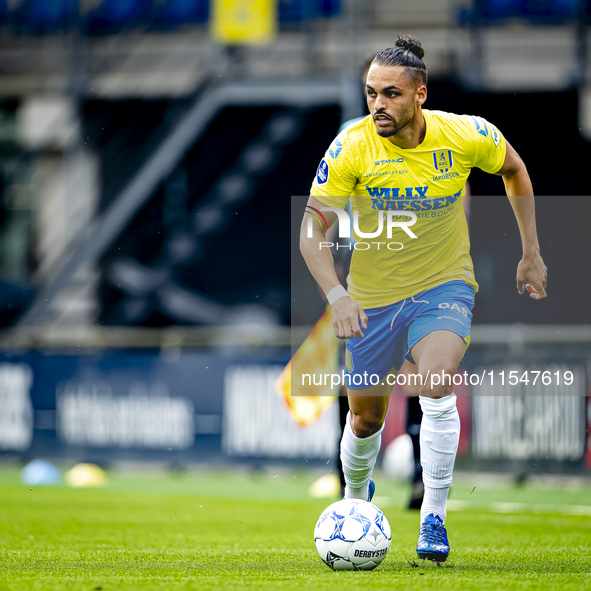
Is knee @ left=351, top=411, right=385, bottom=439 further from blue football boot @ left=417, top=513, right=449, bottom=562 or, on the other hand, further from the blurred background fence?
the blurred background fence

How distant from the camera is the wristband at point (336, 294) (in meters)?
4.31

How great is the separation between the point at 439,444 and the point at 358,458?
488mm

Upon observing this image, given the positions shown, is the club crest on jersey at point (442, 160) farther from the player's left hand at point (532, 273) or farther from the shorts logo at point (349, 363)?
the shorts logo at point (349, 363)

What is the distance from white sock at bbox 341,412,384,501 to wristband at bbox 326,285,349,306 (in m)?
0.71

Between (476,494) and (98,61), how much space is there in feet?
31.4

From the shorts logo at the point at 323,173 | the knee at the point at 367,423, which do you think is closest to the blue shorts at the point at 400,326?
the knee at the point at 367,423

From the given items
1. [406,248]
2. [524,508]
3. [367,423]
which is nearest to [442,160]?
[406,248]

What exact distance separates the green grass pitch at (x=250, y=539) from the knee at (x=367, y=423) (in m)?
0.55

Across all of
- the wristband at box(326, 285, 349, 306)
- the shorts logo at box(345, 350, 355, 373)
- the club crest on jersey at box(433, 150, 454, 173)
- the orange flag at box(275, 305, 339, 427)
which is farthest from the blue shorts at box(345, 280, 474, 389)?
the orange flag at box(275, 305, 339, 427)

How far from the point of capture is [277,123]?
1398cm

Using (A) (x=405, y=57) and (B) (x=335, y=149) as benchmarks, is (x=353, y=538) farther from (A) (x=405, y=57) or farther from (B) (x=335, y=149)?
(A) (x=405, y=57)

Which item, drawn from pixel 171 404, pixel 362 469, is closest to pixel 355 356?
pixel 362 469

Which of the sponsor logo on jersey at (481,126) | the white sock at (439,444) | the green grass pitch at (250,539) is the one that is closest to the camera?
the green grass pitch at (250,539)

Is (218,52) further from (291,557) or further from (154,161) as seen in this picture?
(291,557)
